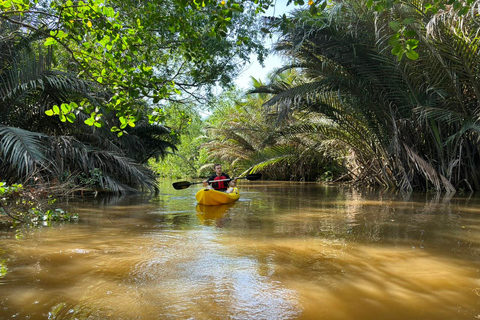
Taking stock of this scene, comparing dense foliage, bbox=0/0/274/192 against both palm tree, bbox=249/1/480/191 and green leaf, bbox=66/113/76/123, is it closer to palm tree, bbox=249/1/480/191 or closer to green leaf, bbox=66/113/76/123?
palm tree, bbox=249/1/480/191

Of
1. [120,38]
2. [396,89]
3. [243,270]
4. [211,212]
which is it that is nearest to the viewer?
[243,270]

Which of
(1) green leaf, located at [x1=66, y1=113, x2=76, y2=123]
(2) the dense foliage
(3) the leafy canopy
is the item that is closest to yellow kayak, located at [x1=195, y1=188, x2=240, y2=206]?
(2) the dense foliage

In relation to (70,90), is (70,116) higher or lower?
lower

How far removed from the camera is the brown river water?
2.74 m

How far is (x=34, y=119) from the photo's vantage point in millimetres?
10297

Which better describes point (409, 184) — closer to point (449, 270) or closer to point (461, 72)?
point (461, 72)

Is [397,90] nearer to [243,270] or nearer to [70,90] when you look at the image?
[70,90]

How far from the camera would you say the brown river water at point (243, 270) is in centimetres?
274

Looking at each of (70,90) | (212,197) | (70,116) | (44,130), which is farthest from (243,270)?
(44,130)

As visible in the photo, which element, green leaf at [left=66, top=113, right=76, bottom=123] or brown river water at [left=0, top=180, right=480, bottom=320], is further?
green leaf at [left=66, top=113, right=76, bottom=123]

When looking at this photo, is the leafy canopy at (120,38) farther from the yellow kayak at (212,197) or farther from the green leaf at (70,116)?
the yellow kayak at (212,197)

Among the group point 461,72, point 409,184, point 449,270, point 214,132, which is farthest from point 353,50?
point 214,132

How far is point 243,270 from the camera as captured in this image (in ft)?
12.1

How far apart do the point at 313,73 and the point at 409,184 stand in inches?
182
